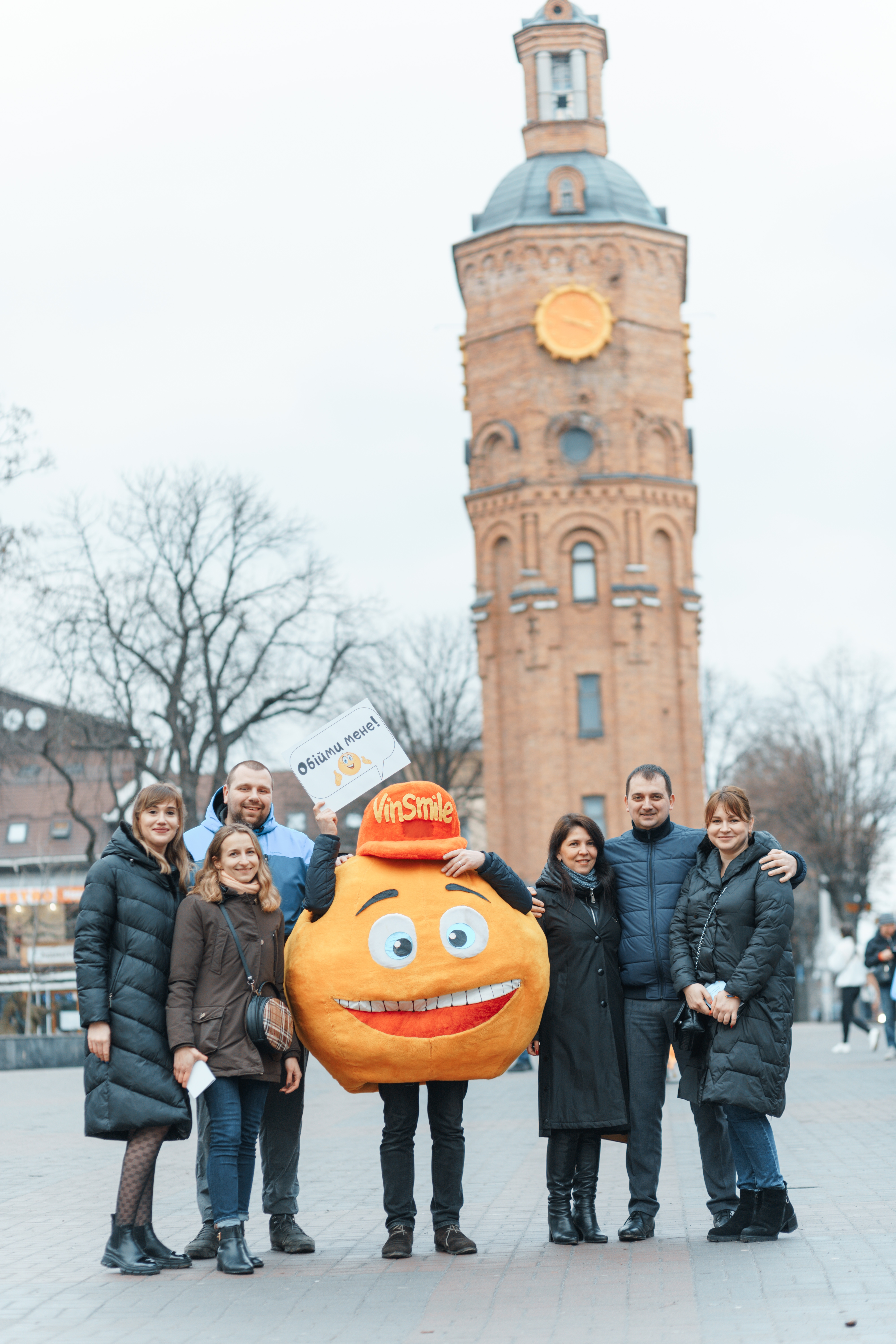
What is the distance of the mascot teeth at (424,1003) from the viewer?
7234 millimetres

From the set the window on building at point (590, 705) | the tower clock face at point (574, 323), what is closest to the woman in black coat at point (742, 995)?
the window on building at point (590, 705)

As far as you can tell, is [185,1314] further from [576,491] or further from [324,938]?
[576,491]

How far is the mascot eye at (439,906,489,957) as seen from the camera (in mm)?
7227

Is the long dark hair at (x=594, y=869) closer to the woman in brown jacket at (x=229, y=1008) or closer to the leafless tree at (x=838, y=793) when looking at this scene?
the woman in brown jacket at (x=229, y=1008)

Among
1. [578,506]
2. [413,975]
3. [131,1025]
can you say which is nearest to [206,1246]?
[131,1025]

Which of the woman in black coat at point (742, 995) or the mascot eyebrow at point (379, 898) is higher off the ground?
the mascot eyebrow at point (379, 898)

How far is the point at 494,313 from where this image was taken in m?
40.8

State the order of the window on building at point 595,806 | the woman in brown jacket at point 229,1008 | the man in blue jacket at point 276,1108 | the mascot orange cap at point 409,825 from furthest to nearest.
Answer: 1. the window on building at point 595,806
2. the man in blue jacket at point 276,1108
3. the mascot orange cap at point 409,825
4. the woman in brown jacket at point 229,1008

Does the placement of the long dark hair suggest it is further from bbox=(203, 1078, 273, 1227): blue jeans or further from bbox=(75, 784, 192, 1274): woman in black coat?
bbox=(75, 784, 192, 1274): woman in black coat

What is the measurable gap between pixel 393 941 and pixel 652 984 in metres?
1.30

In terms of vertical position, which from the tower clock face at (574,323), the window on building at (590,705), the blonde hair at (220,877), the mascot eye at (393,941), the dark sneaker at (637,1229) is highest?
the tower clock face at (574,323)

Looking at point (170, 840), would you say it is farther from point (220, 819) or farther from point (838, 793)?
point (838, 793)

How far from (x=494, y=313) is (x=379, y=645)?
33.0ft

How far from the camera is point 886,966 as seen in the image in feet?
65.1
